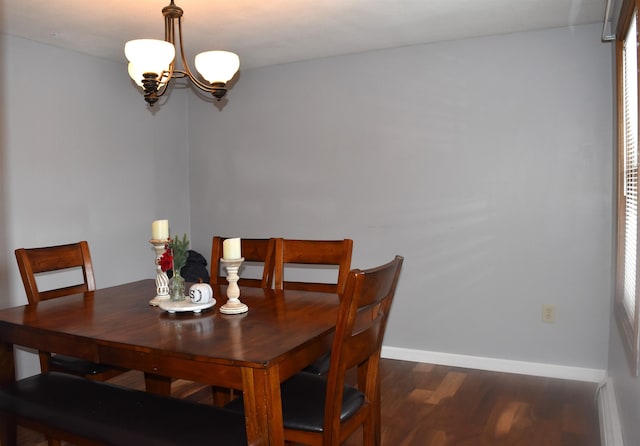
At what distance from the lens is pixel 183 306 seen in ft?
6.58

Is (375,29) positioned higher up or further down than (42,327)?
higher up

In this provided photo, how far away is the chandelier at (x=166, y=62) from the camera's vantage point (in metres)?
2.04

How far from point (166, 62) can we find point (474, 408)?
2.30m

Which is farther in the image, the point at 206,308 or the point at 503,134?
the point at 503,134

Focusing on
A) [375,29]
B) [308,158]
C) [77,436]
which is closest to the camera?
[77,436]

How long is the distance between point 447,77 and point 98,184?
2540 millimetres

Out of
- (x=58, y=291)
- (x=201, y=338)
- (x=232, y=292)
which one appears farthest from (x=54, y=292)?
(x=201, y=338)

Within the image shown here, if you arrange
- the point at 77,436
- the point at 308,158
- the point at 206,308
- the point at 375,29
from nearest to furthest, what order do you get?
1. the point at 77,436
2. the point at 206,308
3. the point at 375,29
4. the point at 308,158

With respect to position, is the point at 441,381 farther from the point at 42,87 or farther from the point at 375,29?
the point at 42,87

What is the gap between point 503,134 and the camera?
3.37 metres

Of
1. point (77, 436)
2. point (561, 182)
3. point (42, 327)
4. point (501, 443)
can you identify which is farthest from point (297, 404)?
point (561, 182)

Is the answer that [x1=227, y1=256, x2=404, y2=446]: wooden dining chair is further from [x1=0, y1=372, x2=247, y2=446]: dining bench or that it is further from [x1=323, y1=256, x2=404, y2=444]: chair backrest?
[x1=0, y1=372, x2=247, y2=446]: dining bench

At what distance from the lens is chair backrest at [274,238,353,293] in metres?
2.51

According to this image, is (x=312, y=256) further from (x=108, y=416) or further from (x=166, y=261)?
(x=108, y=416)
